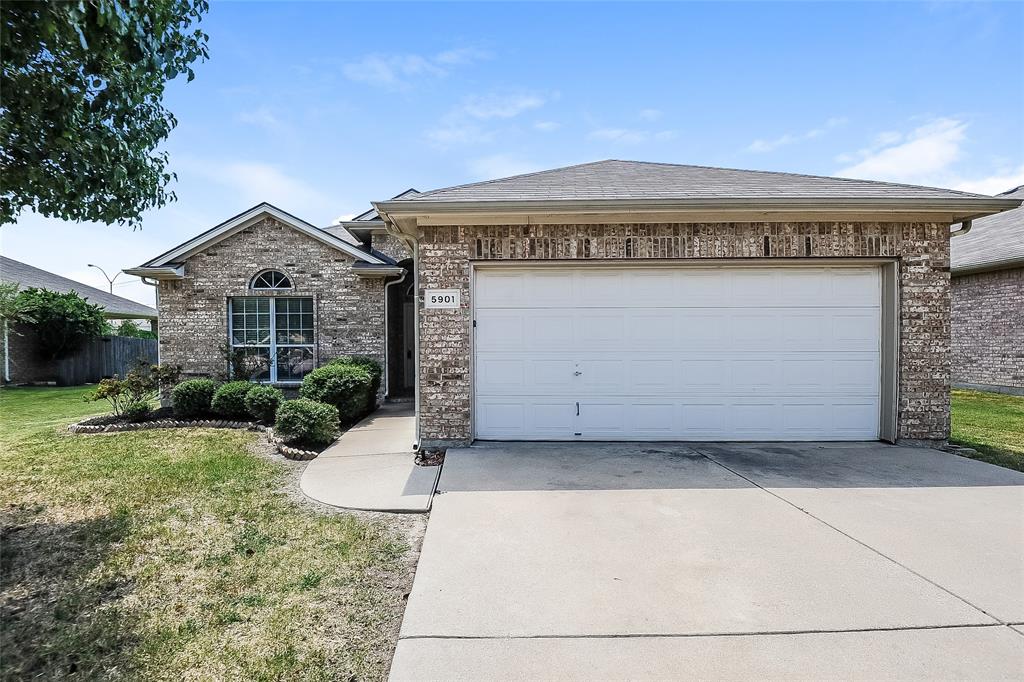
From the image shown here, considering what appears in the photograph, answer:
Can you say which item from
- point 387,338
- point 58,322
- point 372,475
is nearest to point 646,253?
point 372,475

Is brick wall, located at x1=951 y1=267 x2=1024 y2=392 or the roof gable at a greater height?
the roof gable

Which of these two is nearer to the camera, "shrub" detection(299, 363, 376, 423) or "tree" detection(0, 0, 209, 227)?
"tree" detection(0, 0, 209, 227)

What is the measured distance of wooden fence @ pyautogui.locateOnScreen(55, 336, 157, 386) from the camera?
17719mm

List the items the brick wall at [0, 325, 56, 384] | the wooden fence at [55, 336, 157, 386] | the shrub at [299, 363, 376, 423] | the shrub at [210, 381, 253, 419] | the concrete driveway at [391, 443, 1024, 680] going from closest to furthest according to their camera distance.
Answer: the concrete driveway at [391, 443, 1024, 680] → the shrub at [299, 363, 376, 423] → the shrub at [210, 381, 253, 419] → the brick wall at [0, 325, 56, 384] → the wooden fence at [55, 336, 157, 386]

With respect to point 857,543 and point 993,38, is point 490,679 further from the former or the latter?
point 993,38

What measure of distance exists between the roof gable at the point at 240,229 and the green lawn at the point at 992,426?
1081 centimetres

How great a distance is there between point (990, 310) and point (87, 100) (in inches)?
715

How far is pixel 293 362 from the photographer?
11391 millimetres

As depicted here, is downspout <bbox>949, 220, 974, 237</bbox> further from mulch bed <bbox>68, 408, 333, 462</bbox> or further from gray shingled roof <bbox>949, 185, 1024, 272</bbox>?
mulch bed <bbox>68, 408, 333, 462</bbox>

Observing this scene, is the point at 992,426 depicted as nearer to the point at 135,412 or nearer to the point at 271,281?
the point at 271,281

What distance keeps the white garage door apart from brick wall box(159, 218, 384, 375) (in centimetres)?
Result: 563

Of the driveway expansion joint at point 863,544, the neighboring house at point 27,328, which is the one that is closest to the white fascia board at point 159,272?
the neighboring house at point 27,328

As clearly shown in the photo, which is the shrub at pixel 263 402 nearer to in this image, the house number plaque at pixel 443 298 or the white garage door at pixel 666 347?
the house number plaque at pixel 443 298

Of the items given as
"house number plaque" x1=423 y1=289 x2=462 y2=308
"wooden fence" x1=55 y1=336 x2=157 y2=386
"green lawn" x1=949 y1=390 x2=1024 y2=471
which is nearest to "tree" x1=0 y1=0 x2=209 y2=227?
"house number plaque" x1=423 y1=289 x2=462 y2=308
